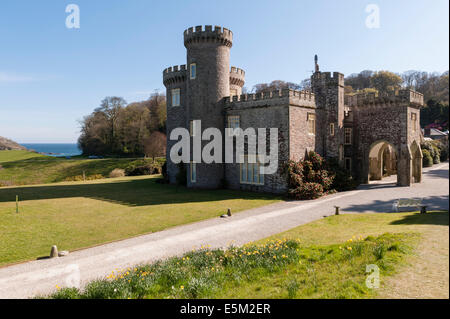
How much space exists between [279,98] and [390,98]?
461 inches

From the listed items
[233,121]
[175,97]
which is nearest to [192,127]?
[233,121]

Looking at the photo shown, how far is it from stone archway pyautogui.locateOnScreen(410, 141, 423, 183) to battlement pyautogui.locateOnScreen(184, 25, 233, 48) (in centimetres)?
2052

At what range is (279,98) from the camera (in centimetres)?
2312

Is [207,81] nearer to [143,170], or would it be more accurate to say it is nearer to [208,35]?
[208,35]

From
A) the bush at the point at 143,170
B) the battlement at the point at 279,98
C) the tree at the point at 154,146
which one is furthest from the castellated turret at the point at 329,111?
the tree at the point at 154,146

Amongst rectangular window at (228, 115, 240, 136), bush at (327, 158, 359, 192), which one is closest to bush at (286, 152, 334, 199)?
bush at (327, 158, 359, 192)

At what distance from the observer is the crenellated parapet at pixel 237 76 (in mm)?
30609

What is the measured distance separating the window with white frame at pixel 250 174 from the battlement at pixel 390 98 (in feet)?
42.8

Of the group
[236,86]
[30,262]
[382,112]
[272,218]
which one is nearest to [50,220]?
[30,262]

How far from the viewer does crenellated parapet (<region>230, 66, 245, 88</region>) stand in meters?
30.6

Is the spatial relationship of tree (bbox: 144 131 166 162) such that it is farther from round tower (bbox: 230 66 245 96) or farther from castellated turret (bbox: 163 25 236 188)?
castellated turret (bbox: 163 25 236 188)

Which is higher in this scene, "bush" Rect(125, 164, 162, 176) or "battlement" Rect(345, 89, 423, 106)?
"battlement" Rect(345, 89, 423, 106)
